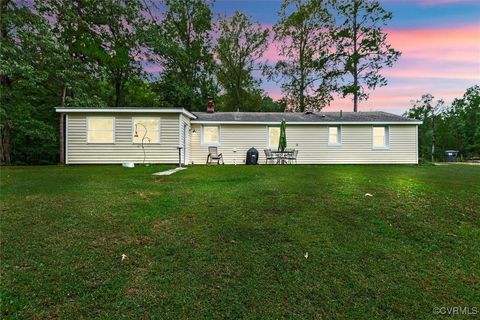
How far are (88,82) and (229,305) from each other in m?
16.7

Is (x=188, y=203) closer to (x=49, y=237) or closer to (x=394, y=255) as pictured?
(x=49, y=237)

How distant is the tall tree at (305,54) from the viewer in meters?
25.3

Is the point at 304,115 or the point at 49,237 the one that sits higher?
the point at 304,115

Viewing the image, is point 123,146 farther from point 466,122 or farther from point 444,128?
point 466,122

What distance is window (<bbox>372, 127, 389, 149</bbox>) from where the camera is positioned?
16344mm

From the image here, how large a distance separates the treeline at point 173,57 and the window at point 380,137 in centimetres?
842

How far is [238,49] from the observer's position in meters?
27.9

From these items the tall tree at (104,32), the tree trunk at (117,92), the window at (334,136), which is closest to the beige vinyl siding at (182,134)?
the tall tree at (104,32)

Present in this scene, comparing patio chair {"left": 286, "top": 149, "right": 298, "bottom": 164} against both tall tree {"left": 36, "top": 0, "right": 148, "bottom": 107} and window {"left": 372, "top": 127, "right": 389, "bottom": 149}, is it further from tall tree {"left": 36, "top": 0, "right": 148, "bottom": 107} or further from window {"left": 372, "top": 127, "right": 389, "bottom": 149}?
tall tree {"left": 36, "top": 0, "right": 148, "bottom": 107}

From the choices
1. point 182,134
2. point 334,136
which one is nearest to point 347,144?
point 334,136

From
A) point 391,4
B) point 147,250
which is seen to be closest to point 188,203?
point 147,250

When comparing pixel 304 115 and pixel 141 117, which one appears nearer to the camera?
pixel 141 117

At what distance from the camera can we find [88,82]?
16.2 metres

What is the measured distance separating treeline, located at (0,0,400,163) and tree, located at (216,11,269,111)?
9cm
